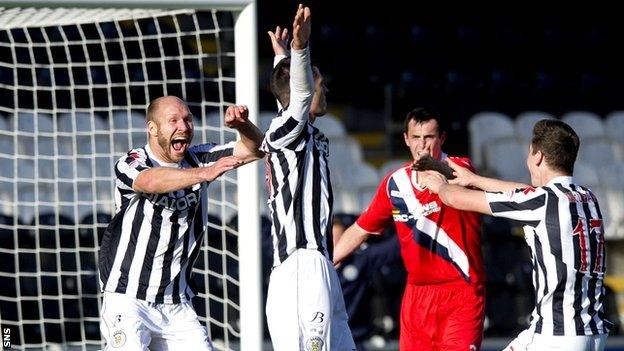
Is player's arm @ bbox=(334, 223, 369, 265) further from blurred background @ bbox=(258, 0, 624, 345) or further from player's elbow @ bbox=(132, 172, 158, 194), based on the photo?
blurred background @ bbox=(258, 0, 624, 345)

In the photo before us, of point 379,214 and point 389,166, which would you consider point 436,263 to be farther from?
point 389,166

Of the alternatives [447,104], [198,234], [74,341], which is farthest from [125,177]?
[447,104]

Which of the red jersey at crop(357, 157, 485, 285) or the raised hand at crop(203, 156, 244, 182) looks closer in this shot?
the raised hand at crop(203, 156, 244, 182)

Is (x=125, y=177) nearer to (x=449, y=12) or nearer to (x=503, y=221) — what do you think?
(x=503, y=221)

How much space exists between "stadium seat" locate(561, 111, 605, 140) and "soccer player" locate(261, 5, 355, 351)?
879cm

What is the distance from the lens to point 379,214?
21.2 feet

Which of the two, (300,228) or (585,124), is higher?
(585,124)

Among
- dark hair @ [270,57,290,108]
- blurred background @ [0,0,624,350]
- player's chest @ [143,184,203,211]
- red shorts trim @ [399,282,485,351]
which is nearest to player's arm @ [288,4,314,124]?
dark hair @ [270,57,290,108]

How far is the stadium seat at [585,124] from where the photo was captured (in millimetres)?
13703

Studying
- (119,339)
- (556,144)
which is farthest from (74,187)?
(556,144)

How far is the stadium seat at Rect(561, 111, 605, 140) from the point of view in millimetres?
13703

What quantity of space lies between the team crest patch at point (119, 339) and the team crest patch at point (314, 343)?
33.7 inches

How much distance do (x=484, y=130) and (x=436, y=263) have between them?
7130 mm

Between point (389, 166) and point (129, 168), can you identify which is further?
point (389, 166)
